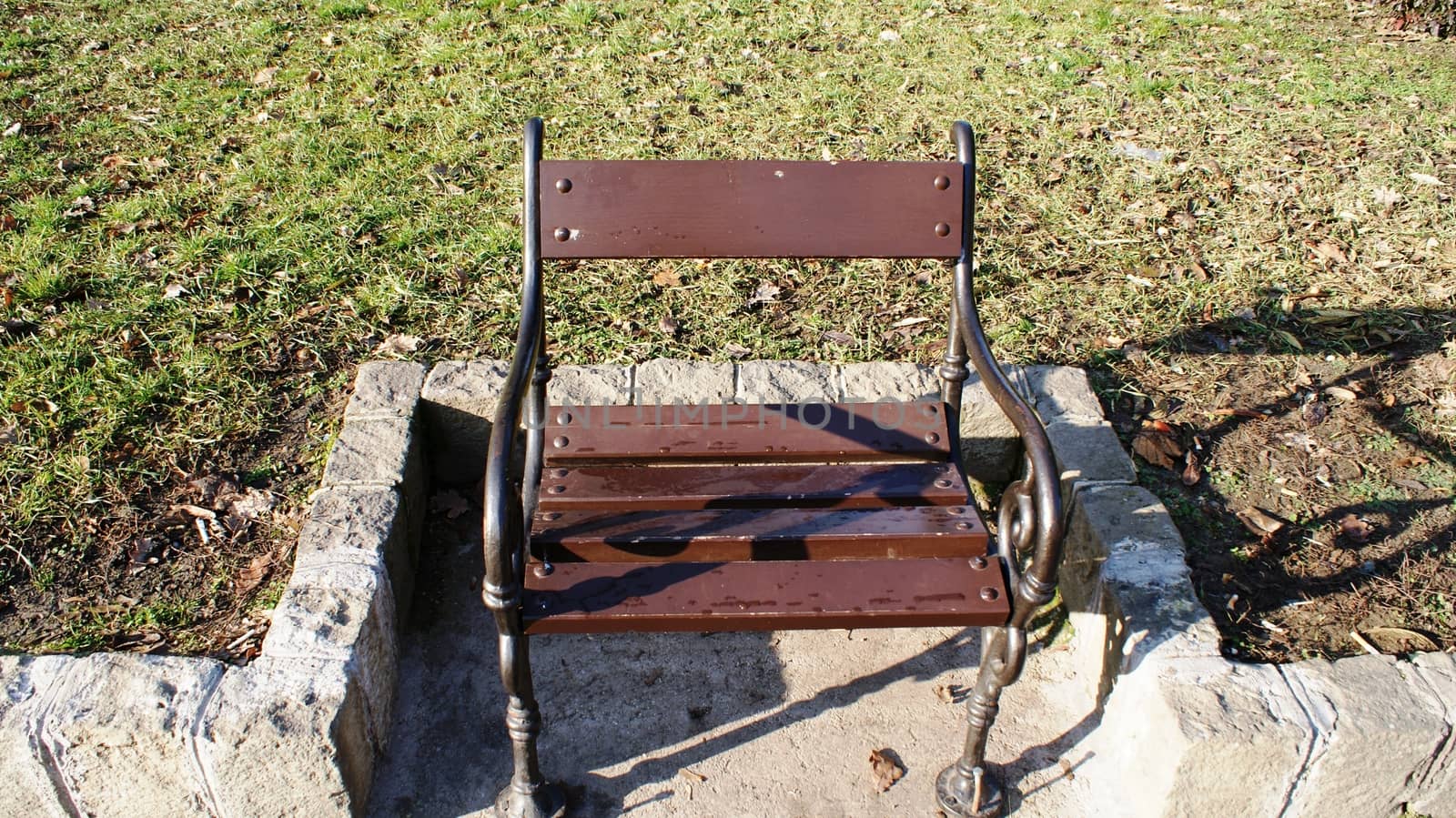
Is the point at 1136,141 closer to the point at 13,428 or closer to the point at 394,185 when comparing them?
the point at 394,185

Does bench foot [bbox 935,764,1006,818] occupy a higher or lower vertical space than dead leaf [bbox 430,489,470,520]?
lower

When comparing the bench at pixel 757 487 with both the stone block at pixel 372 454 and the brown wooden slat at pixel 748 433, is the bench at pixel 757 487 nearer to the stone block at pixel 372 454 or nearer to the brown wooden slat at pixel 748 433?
the brown wooden slat at pixel 748 433

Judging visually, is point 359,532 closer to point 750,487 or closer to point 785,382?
point 750,487

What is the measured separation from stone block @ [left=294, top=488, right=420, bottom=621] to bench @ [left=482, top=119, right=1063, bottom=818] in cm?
40

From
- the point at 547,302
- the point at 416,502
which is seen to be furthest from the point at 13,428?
the point at 547,302

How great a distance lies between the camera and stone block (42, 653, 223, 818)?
2.23 m

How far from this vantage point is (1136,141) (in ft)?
17.2

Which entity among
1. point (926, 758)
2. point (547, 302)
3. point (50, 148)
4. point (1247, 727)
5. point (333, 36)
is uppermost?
point (333, 36)

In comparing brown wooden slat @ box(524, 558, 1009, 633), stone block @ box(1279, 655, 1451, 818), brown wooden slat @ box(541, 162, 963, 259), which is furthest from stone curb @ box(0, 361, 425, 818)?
stone block @ box(1279, 655, 1451, 818)

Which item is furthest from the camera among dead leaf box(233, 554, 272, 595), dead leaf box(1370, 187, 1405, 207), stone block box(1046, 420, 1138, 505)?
dead leaf box(1370, 187, 1405, 207)

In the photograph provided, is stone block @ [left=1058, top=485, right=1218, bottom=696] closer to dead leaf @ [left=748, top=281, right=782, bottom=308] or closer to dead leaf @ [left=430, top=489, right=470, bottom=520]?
dead leaf @ [left=748, top=281, right=782, bottom=308]

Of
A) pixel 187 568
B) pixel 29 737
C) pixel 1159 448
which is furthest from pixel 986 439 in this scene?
pixel 29 737

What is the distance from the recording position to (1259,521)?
311 cm

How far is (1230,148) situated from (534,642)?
4154 mm
